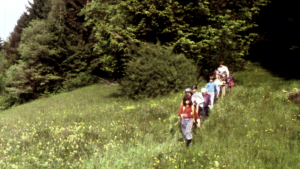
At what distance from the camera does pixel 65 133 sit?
31.7 ft

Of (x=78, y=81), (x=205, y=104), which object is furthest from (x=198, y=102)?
(x=78, y=81)

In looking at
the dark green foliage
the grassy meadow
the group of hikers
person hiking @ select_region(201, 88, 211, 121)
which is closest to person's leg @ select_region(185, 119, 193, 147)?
the group of hikers

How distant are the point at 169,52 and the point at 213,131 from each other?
8299 millimetres

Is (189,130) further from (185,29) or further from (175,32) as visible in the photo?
(175,32)

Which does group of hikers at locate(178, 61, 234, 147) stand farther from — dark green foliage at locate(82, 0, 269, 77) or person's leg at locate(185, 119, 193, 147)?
dark green foliage at locate(82, 0, 269, 77)

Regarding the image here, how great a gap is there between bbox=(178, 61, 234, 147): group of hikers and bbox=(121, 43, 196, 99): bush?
2930mm

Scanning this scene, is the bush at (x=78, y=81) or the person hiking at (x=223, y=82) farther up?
the person hiking at (x=223, y=82)

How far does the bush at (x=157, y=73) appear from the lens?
53.6 ft

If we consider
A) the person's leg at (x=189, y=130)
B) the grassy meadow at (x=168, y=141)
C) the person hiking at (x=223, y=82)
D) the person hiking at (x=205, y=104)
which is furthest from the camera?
the person hiking at (x=223, y=82)

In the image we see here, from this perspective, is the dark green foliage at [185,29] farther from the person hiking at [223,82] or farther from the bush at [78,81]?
the bush at [78,81]

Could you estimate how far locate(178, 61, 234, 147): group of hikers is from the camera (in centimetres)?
842

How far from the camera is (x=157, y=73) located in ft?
54.3

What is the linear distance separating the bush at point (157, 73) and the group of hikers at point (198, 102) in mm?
2930

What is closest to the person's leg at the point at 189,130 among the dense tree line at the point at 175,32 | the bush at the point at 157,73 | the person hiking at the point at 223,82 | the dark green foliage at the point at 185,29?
the person hiking at the point at 223,82
